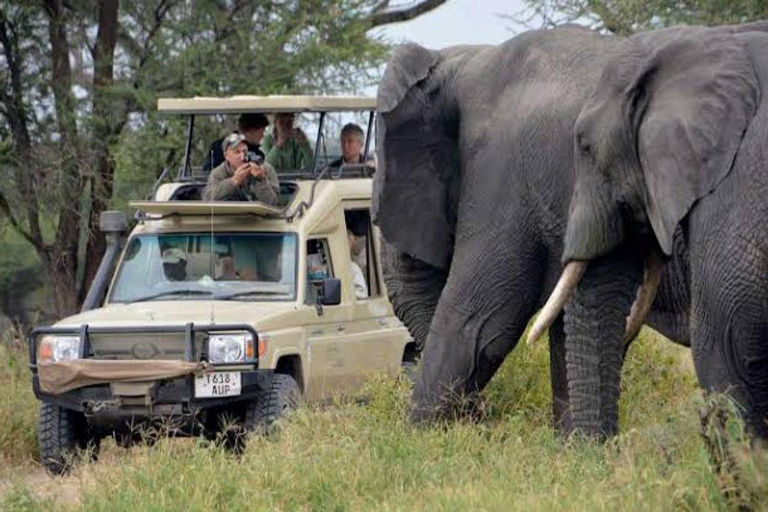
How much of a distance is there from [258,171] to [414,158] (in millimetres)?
1796

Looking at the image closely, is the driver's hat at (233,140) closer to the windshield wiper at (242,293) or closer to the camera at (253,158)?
the camera at (253,158)

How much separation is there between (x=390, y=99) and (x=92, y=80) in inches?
329

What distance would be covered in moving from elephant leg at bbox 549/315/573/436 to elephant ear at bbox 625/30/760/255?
2.01 m

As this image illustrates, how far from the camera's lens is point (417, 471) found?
8.75 meters

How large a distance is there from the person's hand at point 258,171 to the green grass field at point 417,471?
6.50ft

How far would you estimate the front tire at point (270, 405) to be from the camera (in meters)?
11.3

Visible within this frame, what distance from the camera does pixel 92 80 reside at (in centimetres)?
1866

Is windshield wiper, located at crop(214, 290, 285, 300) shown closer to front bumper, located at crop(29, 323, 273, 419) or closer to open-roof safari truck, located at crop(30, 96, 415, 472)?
open-roof safari truck, located at crop(30, 96, 415, 472)

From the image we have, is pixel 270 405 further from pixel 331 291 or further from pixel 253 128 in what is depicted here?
pixel 253 128

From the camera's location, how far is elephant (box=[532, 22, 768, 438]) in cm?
777

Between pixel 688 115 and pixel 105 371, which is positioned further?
pixel 105 371

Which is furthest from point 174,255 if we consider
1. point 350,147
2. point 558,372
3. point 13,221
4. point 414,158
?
point 13,221

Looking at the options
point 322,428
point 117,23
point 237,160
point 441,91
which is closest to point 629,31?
point 117,23

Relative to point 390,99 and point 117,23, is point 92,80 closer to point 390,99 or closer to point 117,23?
point 117,23
